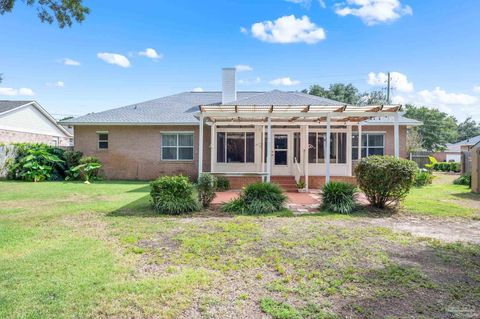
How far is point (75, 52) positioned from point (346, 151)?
17.7m

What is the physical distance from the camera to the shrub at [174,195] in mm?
8539

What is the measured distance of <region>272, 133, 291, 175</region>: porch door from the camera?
1495 centimetres

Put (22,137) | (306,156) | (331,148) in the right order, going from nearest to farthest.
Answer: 1. (306,156)
2. (331,148)
3. (22,137)

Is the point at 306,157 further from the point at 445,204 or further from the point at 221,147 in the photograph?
the point at 445,204

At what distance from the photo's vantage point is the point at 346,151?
14531 mm

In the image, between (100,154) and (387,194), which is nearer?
(387,194)

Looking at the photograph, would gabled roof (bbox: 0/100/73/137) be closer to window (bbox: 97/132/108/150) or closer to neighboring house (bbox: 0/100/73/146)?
neighboring house (bbox: 0/100/73/146)

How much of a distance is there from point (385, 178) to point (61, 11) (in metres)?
9.28

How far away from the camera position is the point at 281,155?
49.3 feet

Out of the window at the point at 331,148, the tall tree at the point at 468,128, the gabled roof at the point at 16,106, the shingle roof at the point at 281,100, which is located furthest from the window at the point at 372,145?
the tall tree at the point at 468,128

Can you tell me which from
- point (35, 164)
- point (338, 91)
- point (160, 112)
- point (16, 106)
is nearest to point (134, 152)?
point (160, 112)

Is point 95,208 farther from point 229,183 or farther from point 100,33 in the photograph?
point 100,33

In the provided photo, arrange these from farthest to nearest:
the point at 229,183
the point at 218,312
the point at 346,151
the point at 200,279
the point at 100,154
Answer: the point at 100,154, the point at 346,151, the point at 229,183, the point at 200,279, the point at 218,312

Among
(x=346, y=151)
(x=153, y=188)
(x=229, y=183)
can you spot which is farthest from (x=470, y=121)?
(x=153, y=188)
